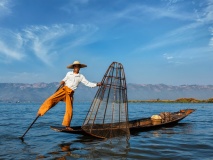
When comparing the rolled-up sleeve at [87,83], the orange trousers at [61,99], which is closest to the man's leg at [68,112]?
the orange trousers at [61,99]

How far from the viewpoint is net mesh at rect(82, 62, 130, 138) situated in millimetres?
10523

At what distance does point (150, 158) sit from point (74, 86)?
13.4 ft

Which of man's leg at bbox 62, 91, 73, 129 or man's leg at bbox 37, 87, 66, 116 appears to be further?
man's leg at bbox 37, 87, 66, 116

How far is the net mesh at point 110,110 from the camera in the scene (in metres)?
10.5

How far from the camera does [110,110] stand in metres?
11.0

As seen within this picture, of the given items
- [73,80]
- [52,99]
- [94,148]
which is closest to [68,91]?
[73,80]

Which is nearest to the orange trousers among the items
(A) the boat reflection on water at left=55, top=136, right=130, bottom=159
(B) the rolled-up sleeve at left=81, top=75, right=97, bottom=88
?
(B) the rolled-up sleeve at left=81, top=75, right=97, bottom=88

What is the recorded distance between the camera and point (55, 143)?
10.1m

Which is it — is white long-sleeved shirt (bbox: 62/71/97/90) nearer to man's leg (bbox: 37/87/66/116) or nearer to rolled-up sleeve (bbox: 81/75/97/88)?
rolled-up sleeve (bbox: 81/75/97/88)

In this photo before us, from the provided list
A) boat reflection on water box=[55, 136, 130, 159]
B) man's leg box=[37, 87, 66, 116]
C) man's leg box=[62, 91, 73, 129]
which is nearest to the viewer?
boat reflection on water box=[55, 136, 130, 159]

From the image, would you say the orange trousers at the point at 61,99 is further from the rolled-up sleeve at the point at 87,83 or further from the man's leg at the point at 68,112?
the rolled-up sleeve at the point at 87,83

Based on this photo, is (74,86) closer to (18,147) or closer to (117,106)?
(117,106)

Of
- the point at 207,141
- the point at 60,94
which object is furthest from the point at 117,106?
the point at 207,141

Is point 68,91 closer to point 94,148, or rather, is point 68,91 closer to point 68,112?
point 68,112
